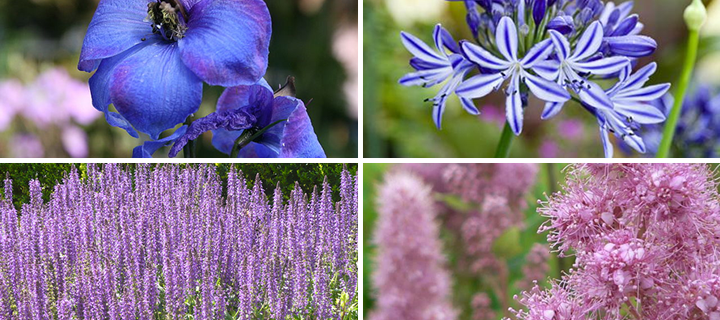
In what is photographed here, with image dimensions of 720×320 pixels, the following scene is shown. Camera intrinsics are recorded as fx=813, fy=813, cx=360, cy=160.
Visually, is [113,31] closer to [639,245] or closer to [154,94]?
[154,94]

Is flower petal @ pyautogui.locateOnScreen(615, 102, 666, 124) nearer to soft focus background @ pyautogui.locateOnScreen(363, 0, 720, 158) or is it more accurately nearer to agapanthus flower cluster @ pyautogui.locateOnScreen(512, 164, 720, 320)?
agapanthus flower cluster @ pyautogui.locateOnScreen(512, 164, 720, 320)

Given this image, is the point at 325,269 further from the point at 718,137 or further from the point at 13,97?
the point at 13,97

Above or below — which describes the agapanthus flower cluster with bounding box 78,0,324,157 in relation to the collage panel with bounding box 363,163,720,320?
above

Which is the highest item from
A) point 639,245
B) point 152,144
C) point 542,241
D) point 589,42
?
point 589,42

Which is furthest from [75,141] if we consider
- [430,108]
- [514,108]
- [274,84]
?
[514,108]

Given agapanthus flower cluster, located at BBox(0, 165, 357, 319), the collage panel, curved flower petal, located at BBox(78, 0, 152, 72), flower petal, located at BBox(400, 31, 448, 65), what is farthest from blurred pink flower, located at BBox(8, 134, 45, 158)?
flower petal, located at BBox(400, 31, 448, 65)

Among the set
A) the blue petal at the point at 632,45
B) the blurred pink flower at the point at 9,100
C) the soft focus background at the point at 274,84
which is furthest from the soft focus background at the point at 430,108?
the blurred pink flower at the point at 9,100

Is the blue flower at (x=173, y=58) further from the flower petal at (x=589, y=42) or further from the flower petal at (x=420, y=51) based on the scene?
the flower petal at (x=589, y=42)
